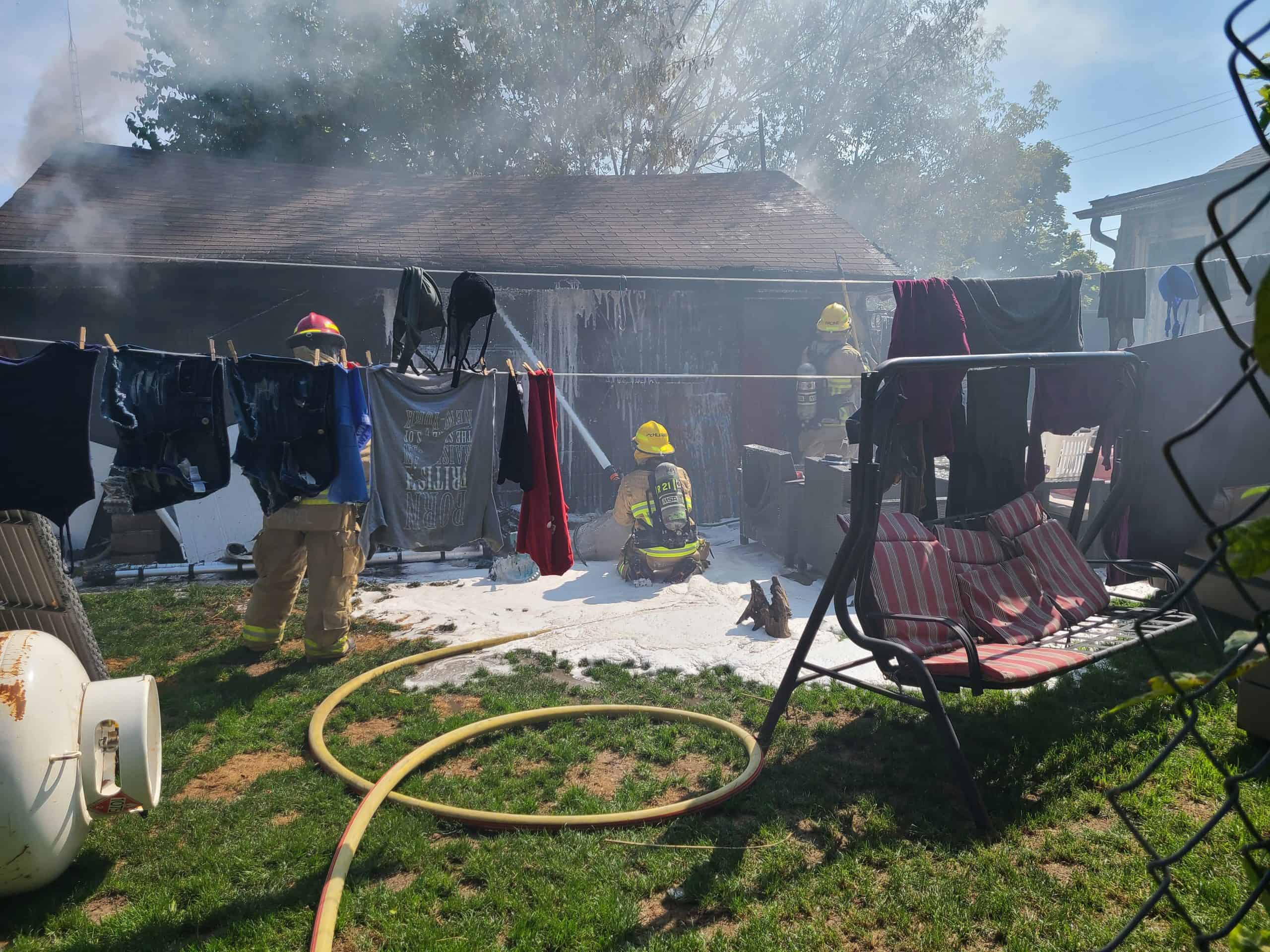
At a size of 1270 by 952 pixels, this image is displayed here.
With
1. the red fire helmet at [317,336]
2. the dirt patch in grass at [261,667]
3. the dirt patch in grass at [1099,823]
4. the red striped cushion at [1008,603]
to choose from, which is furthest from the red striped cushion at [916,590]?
the red fire helmet at [317,336]

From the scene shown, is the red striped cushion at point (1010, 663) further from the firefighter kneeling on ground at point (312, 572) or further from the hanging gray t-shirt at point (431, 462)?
the firefighter kneeling on ground at point (312, 572)

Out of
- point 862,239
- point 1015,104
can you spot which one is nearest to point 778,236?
point 862,239

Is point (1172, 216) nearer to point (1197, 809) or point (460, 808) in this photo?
point (1197, 809)

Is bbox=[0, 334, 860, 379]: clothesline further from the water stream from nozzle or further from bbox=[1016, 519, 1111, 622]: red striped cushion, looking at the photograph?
bbox=[1016, 519, 1111, 622]: red striped cushion

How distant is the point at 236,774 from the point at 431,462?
2435 millimetres

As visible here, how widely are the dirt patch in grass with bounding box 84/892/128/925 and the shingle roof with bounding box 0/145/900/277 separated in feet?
27.3

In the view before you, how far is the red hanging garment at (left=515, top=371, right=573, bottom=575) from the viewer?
214 inches

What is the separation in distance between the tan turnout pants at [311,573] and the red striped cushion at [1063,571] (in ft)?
14.9

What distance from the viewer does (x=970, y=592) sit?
4512mm

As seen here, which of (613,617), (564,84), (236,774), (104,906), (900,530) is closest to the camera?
(104,906)

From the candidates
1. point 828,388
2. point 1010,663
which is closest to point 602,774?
point 1010,663

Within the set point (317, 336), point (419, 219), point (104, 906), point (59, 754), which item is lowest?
point (104, 906)

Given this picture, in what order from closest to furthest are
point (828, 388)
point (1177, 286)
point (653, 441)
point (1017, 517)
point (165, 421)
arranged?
point (1017, 517)
point (165, 421)
point (1177, 286)
point (653, 441)
point (828, 388)

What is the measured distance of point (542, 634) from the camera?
20.9 ft
